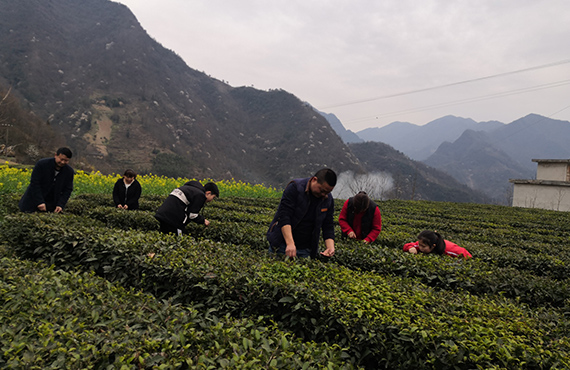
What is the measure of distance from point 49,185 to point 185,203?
331 centimetres

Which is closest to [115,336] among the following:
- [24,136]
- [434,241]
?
[434,241]

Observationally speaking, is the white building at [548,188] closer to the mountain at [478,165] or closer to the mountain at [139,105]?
the mountain at [139,105]

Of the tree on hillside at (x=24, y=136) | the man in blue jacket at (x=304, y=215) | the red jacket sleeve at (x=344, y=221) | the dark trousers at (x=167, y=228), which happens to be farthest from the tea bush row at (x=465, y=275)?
the tree on hillside at (x=24, y=136)

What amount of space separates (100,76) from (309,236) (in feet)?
278

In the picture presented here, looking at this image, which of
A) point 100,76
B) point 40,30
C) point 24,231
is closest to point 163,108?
point 100,76

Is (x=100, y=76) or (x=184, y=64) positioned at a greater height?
(x=184, y=64)

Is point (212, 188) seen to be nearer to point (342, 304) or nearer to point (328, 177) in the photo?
point (328, 177)

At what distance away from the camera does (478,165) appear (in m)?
152

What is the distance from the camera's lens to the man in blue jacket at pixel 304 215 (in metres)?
4.09

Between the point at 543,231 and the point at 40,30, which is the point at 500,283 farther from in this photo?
the point at 40,30

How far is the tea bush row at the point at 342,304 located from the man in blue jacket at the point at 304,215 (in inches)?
16.5

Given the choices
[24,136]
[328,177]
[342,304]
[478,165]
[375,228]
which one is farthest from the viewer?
[478,165]

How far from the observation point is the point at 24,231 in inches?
223

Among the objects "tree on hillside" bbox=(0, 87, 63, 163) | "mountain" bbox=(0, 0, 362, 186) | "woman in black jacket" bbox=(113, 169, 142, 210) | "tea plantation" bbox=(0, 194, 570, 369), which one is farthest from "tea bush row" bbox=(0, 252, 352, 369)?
"mountain" bbox=(0, 0, 362, 186)
